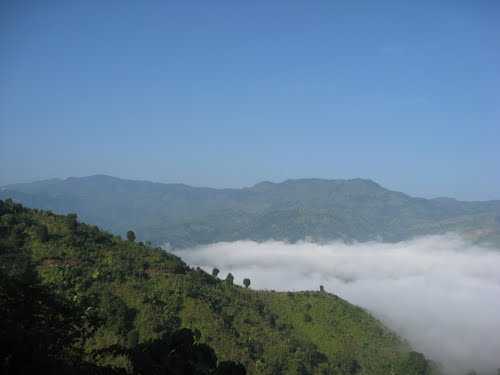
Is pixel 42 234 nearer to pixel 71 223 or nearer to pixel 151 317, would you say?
pixel 71 223

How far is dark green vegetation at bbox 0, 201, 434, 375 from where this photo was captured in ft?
76.7

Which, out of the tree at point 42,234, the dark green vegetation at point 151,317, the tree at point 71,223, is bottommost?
the dark green vegetation at point 151,317

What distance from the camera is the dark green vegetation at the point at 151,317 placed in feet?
76.7

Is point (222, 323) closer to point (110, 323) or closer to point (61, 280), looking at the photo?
point (110, 323)

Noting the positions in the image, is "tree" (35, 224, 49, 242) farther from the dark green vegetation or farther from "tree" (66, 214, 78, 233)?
"tree" (66, 214, 78, 233)

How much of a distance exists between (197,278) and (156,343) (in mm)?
62132

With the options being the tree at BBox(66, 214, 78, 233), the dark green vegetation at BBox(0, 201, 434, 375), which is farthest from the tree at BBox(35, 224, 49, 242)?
the tree at BBox(66, 214, 78, 233)

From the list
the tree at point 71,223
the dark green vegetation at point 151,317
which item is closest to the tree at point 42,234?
the dark green vegetation at point 151,317

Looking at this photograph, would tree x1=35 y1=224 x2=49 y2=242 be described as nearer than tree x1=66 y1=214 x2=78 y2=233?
Yes

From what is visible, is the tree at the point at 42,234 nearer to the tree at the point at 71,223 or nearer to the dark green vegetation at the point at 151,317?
the dark green vegetation at the point at 151,317

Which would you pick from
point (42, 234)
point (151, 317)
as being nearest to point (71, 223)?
point (42, 234)

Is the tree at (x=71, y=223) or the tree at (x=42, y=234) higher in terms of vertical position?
the tree at (x=71, y=223)

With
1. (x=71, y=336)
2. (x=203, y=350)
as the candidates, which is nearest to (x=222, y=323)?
(x=203, y=350)

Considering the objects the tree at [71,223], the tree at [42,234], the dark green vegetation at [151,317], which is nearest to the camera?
the dark green vegetation at [151,317]
